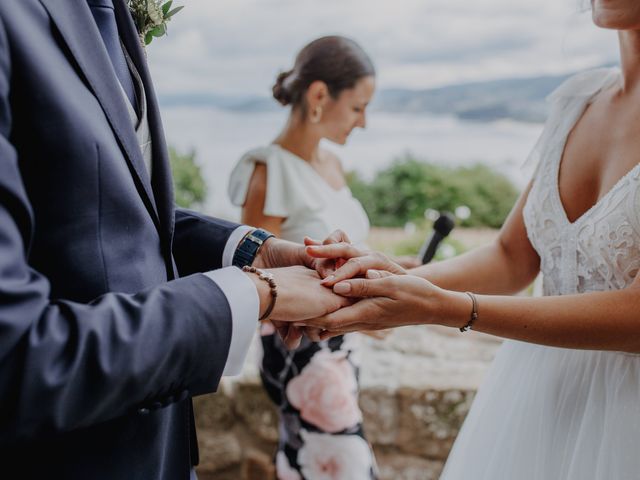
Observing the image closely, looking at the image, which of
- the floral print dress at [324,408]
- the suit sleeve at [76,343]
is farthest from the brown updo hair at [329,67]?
the suit sleeve at [76,343]

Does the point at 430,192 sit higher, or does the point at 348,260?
the point at 348,260

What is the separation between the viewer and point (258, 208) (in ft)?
8.03

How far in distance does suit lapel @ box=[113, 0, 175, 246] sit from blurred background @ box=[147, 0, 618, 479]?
164 centimetres

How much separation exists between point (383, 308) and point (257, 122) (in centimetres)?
432

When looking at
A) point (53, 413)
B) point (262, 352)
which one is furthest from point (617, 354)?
point (262, 352)

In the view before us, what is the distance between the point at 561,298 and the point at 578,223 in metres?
0.19

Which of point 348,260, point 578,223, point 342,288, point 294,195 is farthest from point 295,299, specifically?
point 294,195

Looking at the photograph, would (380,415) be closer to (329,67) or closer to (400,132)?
(329,67)

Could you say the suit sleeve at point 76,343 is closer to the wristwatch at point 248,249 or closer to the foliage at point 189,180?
the wristwatch at point 248,249

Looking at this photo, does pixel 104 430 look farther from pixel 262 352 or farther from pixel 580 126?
pixel 262 352


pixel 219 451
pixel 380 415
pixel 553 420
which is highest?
pixel 553 420

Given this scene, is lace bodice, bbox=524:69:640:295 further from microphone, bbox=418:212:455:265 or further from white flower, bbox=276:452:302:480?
white flower, bbox=276:452:302:480

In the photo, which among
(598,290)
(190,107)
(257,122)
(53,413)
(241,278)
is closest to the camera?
(53,413)

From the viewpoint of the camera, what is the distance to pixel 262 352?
2.58m
